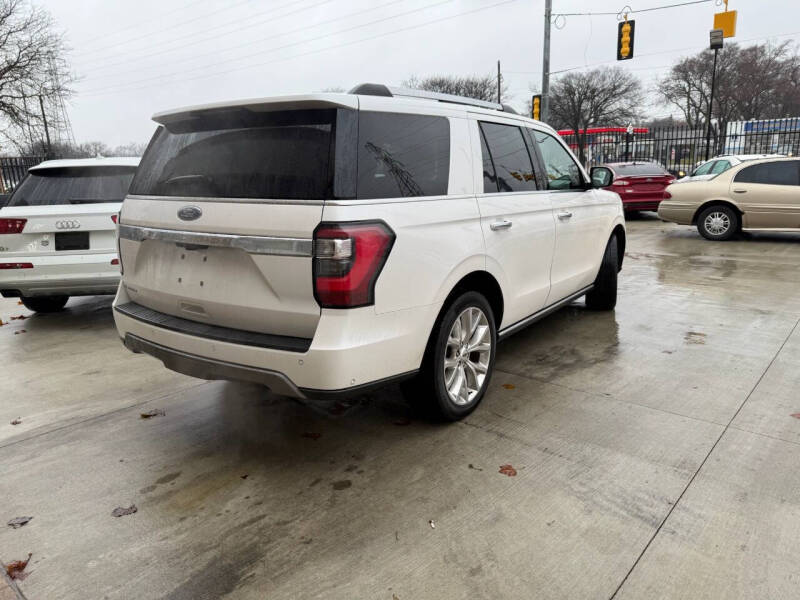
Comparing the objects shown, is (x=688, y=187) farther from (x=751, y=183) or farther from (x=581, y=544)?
(x=581, y=544)

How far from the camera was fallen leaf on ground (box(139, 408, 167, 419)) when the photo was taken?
3.79 meters

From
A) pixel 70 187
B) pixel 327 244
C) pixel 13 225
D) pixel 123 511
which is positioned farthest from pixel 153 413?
pixel 70 187

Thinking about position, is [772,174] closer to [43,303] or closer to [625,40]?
[625,40]

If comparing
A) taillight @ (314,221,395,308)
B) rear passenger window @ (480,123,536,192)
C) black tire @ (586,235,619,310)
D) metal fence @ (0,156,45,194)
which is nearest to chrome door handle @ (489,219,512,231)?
rear passenger window @ (480,123,536,192)

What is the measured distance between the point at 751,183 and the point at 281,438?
10.7 metres

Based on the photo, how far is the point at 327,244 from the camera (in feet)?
8.42

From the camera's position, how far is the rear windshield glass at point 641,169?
589 inches

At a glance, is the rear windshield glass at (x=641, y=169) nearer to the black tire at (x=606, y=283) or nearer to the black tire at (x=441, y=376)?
the black tire at (x=606, y=283)

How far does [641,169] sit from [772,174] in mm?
4687

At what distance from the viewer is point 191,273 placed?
3.03 metres

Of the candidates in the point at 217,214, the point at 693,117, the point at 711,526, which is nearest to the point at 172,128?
the point at 217,214

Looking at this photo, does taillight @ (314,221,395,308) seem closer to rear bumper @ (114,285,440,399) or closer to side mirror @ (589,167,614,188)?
rear bumper @ (114,285,440,399)

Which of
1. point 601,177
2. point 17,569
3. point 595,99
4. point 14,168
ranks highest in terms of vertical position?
point 595,99

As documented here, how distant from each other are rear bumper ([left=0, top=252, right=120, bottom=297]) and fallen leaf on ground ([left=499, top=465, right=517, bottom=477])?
4419 mm
